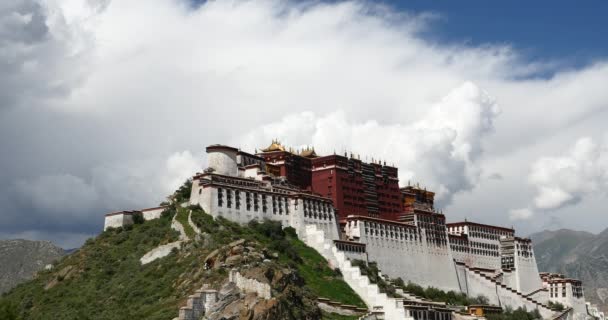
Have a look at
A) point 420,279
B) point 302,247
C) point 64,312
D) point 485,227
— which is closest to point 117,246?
point 64,312

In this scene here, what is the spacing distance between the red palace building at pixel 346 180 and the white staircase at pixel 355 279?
9279 mm

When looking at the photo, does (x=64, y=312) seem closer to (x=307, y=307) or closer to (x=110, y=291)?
(x=110, y=291)

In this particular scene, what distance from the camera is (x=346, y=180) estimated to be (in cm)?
10544

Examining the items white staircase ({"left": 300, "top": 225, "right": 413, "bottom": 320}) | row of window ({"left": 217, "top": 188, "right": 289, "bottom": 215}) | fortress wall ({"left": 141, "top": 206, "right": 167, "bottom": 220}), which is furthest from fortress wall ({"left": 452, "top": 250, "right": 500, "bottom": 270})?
fortress wall ({"left": 141, "top": 206, "right": 167, "bottom": 220})

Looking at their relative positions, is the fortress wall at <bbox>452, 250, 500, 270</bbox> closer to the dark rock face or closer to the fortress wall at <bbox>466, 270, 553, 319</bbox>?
the fortress wall at <bbox>466, 270, 553, 319</bbox>

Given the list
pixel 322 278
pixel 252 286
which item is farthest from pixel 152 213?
pixel 252 286

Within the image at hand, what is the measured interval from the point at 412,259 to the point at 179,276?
38.1 m

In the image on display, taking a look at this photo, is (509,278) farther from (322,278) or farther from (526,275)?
(322,278)

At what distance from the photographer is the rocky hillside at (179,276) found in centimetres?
6612

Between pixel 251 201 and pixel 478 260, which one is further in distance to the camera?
pixel 478 260

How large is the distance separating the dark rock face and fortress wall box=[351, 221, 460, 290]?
60.5 m

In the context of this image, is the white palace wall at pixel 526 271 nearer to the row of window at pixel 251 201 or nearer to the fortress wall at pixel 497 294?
the fortress wall at pixel 497 294

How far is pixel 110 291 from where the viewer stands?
259ft

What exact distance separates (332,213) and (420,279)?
1440cm
